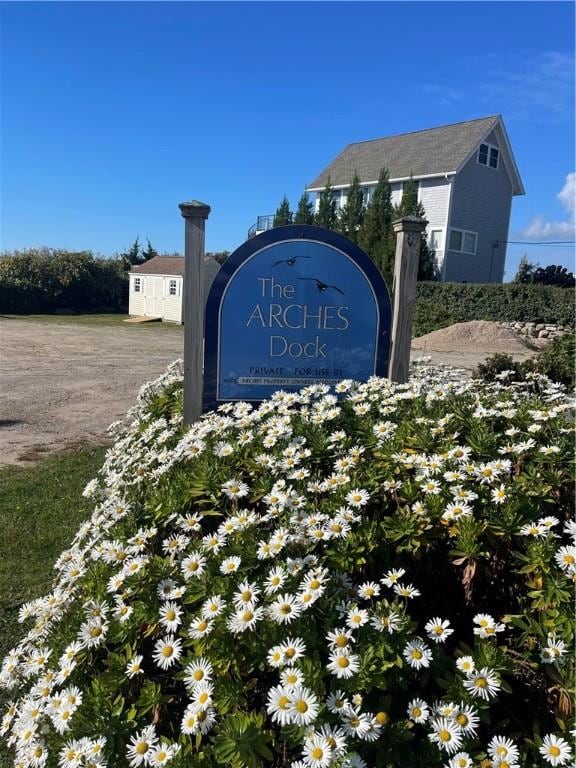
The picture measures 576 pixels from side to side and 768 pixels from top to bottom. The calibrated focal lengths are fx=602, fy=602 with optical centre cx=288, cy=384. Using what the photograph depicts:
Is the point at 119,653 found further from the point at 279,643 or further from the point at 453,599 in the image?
the point at 453,599

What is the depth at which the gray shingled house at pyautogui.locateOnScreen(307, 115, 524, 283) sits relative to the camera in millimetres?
26562

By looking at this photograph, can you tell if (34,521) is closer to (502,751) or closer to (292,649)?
(292,649)

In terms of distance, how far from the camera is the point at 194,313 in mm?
3957

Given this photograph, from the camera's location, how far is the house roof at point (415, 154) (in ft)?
87.2

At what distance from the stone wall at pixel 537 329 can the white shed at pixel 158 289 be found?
14970 mm

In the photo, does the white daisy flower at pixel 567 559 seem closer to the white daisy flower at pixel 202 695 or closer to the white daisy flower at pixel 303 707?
the white daisy flower at pixel 303 707

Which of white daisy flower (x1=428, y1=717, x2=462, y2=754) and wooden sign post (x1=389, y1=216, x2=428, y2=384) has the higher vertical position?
wooden sign post (x1=389, y1=216, x2=428, y2=384)

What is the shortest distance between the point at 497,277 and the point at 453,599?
30.1 m

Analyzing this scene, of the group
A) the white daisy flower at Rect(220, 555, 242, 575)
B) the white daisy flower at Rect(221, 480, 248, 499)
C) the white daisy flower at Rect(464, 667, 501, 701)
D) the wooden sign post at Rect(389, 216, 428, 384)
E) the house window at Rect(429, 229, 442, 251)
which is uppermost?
the house window at Rect(429, 229, 442, 251)

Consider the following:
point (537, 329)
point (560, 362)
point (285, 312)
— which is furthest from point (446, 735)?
point (537, 329)

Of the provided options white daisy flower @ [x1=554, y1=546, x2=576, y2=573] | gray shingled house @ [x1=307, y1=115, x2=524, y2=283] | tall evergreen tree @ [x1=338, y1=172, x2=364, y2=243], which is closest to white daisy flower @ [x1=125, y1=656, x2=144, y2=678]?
white daisy flower @ [x1=554, y1=546, x2=576, y2=573]

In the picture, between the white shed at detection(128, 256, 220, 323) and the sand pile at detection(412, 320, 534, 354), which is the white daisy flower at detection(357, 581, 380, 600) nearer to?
the sand pile at detection(412, 320, 534, 354)

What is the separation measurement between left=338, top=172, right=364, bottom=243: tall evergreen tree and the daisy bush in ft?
84.2

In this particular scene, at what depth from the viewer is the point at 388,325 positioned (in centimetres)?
428
